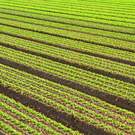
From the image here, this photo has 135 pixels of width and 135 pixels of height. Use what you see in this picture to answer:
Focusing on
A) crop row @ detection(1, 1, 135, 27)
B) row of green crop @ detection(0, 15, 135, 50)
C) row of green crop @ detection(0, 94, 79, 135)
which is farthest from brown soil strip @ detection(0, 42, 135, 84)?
crop row @ detection(1, 1, 135, 27)

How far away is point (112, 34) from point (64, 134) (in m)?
6.53

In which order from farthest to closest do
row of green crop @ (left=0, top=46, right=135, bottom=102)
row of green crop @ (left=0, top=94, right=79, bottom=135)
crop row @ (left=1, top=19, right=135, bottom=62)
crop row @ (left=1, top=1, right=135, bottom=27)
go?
1. crop row @ (left=1, top=1, right=135, bottom=27)
2. crop row @ (left=1, top=19, right=135, bottom=62)
3. row of green crop @ (left=0, top=46, right=135, bottom=102)
4. row of green crop @ (left=0, top=94, right=79, bottom=135)

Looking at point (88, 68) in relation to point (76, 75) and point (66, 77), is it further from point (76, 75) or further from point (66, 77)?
point (66, 77)

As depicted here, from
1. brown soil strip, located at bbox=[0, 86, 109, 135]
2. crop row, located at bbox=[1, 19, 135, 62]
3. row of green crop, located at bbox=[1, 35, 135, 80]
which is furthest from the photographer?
crop row, located at bbox=[1, 19, 135, 62]

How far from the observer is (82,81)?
7164 millimetres

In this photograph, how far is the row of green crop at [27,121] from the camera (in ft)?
17.5

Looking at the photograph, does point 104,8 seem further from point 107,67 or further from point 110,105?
point 110,105

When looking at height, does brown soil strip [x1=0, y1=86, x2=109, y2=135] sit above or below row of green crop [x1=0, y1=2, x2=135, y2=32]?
below

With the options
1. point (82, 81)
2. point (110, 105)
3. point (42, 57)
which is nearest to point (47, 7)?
point (42, 57)

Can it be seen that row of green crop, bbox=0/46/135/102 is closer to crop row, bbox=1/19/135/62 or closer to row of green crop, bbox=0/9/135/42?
crop row, bbox=1/19/135/62

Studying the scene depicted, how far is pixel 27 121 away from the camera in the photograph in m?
5.58

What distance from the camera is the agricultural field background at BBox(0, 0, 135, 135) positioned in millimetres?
5602

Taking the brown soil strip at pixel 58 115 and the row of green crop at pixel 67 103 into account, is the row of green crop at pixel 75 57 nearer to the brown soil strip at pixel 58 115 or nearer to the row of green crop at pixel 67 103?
the row of green crop at pixel 67 103

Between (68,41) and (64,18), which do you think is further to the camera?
(64,18)
